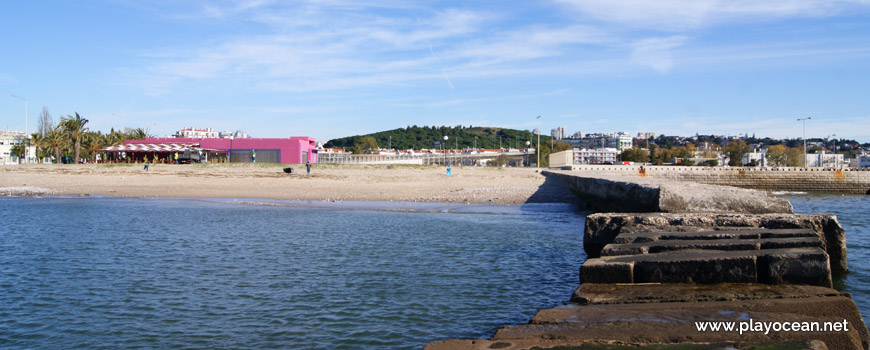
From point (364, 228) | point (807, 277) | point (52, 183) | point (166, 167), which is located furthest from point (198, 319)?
point (166, 167)

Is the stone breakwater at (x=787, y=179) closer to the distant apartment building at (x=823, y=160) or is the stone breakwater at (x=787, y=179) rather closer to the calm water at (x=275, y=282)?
the calm water at (x=275, y=282)

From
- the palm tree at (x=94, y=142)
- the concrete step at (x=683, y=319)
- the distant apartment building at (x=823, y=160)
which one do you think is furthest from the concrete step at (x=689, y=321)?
A: the distant apartment building at (x=823, y=160)

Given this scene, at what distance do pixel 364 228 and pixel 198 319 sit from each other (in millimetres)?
10398

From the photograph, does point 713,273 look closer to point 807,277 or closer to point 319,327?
point 807,277

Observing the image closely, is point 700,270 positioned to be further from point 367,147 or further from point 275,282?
point 367,147

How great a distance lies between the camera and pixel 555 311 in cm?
570

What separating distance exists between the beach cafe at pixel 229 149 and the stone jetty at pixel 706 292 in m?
65.9

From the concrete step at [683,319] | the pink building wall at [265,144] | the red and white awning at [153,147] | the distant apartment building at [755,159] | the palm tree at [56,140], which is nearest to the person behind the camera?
the concrete step at [683,319]

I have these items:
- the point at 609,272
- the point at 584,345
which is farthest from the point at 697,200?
the point at 584,345

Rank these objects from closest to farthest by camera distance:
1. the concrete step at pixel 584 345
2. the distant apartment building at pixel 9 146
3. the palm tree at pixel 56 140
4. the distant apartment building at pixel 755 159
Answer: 1. the concrete step at pixel 584 345
2. the palm tree at pixel 56 140
3. the distant apartment building at pixel 9 146
4. the distant apartment building at pixel 755 159

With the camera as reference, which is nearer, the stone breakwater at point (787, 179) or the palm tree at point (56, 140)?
the stone breakwater at point (787, 179)

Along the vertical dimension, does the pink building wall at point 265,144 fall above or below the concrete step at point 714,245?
above

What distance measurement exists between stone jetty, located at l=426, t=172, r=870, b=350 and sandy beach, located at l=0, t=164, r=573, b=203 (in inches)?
858

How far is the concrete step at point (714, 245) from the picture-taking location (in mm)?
7336
